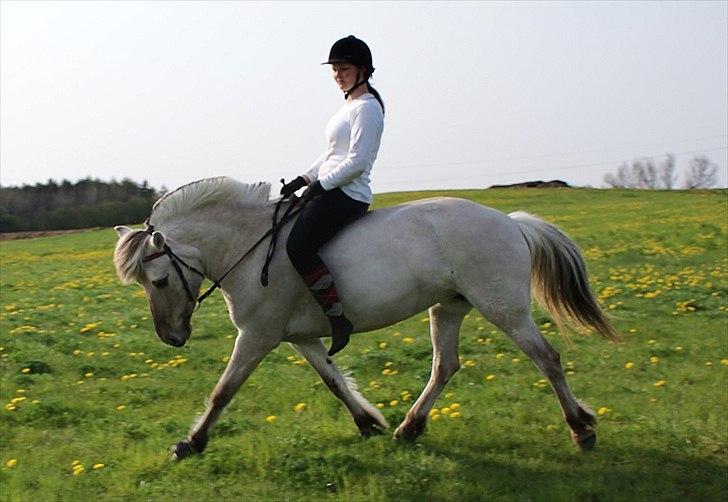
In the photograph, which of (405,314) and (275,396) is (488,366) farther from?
(405,314)

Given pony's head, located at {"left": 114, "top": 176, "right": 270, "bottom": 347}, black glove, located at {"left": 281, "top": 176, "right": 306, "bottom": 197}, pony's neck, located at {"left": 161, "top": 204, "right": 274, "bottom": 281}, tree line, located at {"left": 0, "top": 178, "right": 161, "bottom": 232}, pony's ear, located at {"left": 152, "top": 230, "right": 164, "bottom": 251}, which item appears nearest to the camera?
pony's ear, located at {"left": 152, "top": 230, "right": 164, "bottom": 251}

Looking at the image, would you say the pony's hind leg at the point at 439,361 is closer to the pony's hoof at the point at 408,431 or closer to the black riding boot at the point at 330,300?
the pony's hoof at the point at 408,431

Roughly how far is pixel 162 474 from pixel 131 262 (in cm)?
158

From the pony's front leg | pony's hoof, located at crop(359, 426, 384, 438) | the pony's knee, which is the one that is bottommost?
pony's hoof, located at crop(359, 426, 384, 438)

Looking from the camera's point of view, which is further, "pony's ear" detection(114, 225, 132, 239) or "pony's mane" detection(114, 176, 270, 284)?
"pony's ear" detection(114, 225, 132, 239)

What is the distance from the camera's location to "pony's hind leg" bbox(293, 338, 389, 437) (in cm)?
689

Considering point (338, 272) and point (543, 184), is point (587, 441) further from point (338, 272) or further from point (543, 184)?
point (543, 184)

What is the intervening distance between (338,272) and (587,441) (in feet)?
7.53

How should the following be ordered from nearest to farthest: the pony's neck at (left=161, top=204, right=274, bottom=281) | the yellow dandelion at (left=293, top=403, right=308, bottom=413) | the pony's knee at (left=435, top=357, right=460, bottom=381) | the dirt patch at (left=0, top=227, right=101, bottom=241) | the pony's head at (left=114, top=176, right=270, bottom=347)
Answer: the pony's head at (left=114, top=176, right=270, bottom=347), the pony's neck at (left=161, top=204, right=274, bottom=281), the pony's knee at (left=435, top=357, right=460, bottom=381), the yellow dandelion at (left=293, top=403, right=308, bottom=413), the dirt patch at (left=0, top=227, right=101, bottom=241)

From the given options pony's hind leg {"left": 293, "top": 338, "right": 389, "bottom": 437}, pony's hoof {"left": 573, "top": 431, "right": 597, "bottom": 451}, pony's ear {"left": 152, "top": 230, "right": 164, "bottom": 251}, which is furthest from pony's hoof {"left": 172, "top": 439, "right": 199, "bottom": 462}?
pony's hoof {"left": 573, "top": 431, "right": 597, "bottom": 451}

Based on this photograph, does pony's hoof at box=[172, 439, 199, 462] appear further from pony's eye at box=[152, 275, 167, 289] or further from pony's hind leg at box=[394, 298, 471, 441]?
pony's hind leg at box=[394, 298, 471, 441]

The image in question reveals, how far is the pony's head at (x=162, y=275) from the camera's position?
6223 millimetres

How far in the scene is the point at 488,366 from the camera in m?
9.86

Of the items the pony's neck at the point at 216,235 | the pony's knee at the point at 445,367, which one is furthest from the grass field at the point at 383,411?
the pony's neck at the point at 216,235
